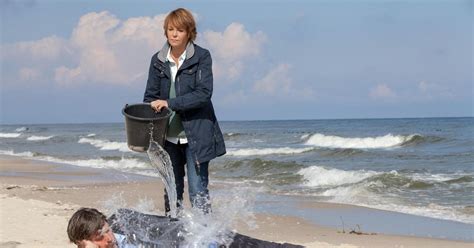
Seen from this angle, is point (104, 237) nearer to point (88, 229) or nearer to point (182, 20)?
point (88, 229)

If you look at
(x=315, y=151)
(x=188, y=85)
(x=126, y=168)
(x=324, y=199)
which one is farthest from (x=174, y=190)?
(x=315, y=151)

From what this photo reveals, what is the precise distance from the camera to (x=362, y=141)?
3434cm

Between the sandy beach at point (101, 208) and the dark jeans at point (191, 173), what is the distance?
1.44m

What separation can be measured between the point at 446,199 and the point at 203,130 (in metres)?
8.17

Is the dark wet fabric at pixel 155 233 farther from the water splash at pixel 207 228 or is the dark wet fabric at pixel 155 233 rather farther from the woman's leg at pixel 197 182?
the woman's leg at pixel 197 182

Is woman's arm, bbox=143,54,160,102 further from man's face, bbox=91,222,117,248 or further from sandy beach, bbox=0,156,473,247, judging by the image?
sandy beach, bbox=0,156,473,247

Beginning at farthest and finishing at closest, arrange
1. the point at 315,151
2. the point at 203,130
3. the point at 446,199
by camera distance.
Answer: the point at 315,151 < the point at 446,199 < the point at 203,130

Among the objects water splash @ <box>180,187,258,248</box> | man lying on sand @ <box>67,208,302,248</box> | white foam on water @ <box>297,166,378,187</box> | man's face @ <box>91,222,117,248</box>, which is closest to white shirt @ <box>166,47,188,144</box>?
water splash @ <box>180,187,258,248</box>

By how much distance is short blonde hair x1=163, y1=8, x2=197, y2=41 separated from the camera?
15.8ft

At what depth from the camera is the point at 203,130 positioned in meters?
4.93

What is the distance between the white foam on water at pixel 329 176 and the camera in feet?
50.5

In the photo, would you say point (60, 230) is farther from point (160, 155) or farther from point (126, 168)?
point (126, 168)

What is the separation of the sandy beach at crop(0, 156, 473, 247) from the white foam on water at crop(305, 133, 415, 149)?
18.6 meters

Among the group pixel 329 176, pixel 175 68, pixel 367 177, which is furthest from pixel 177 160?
pixel 329 176
